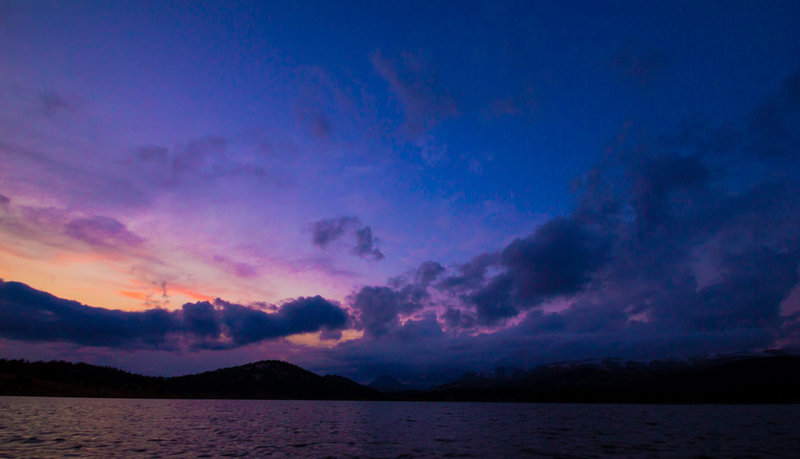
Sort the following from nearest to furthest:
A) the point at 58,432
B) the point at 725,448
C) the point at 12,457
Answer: the point at 12,457 → the point at 725,448 → the point at 58,432

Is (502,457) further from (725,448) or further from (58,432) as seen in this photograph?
(58,432)

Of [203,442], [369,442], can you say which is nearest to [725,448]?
[369,442]

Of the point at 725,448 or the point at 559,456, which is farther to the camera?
the point at 725,448

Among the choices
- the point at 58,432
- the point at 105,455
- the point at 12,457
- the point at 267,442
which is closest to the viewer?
the point at 12,457

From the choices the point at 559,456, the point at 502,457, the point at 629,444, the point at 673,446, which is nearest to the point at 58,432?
the point at 502,457

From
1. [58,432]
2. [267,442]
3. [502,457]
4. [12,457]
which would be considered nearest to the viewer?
[12,457]

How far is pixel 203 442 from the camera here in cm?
5438

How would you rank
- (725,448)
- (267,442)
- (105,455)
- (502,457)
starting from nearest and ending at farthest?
(105,455) → (502,457) → (725,448) → (267,442)

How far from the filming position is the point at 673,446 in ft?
179

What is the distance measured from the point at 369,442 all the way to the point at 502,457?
22.1m

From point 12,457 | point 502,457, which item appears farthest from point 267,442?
point 502,457

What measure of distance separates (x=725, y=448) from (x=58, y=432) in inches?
3616

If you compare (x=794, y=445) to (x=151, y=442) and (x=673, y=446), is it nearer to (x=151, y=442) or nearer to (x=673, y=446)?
(x=673, y=446)

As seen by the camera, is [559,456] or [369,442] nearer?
[559,456]
